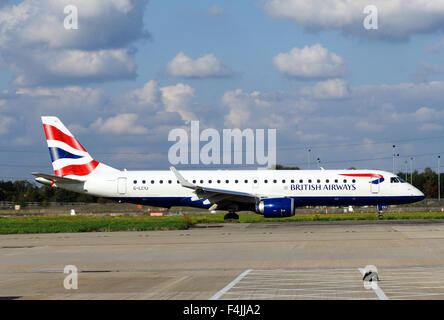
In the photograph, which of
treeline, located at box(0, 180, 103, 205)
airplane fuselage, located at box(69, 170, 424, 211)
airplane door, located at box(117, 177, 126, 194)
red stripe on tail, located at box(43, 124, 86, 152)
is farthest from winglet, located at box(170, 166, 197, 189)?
treeline, located at box(0, 180, 103, 205)

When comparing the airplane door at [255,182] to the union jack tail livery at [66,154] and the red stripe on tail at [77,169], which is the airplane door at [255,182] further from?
the red stripe on tail at [77,169]

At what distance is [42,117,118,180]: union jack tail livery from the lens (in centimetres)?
4791

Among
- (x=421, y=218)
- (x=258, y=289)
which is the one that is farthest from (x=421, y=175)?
(x=258, y=289)

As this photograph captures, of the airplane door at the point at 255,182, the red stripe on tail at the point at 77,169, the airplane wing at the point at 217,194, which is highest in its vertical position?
the red stripe on tail at the point at 77,169

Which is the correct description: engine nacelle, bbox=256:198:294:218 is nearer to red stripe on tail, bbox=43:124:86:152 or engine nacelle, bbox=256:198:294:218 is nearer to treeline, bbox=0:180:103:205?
red stripe on tail, bbox=43:124:86:152

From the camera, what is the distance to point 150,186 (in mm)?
46312

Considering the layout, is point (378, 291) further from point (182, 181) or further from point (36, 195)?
point (36, 195)

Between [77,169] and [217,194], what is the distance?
10.9 m

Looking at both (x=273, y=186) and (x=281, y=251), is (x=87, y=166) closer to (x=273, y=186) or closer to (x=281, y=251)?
(x=273, y=186)

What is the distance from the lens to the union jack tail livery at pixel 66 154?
47906 mm

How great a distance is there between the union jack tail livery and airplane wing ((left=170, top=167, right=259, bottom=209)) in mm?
7404

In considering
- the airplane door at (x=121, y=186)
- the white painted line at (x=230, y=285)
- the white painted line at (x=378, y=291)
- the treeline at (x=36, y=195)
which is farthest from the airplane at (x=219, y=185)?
the treeline at (x=36, y=195)

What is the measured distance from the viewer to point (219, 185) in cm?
4606
